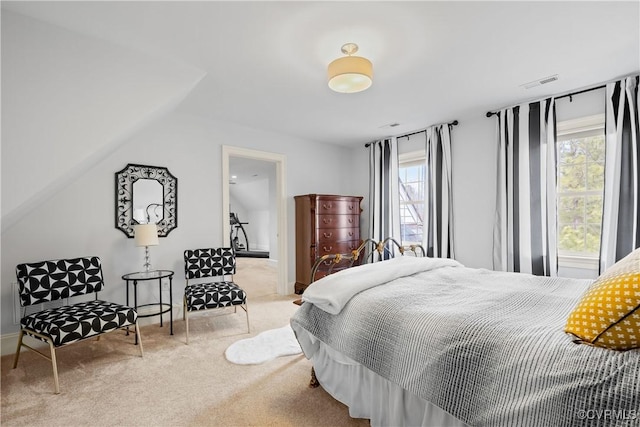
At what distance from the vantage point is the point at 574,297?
71.1 inches

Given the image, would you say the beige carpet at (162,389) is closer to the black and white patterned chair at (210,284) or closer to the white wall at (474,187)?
the black and white patterned chair at (210,284)

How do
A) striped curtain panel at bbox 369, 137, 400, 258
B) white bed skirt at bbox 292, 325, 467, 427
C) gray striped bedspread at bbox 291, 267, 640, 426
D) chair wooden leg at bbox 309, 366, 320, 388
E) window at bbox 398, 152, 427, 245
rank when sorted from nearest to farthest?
gray striped bedspread at bbox 291, 267, 640, 426, white bed skirt at bbox 292, 325, 467, 427, chair wooden leg at bbox 309, 366, 320, 388, window at bbox 398, 152, 427, 245, striped curtain panel at bbox 369, 137, 400, 258

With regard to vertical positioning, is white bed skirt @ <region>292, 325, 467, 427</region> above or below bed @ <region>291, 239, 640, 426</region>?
below

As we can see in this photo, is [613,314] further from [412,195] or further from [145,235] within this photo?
[412,195]

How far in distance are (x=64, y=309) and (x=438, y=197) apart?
4326 mm

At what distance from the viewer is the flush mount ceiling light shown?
2.27 metres

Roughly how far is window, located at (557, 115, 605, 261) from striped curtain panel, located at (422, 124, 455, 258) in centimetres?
121

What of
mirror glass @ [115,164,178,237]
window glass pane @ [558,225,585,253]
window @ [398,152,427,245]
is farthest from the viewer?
window @ [398,152,427,245]

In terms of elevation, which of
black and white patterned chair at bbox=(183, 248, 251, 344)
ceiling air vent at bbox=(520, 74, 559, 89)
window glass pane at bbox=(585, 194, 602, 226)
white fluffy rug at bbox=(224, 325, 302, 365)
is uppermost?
ceiling air vent at bbox=(520, 74, 559, 89)

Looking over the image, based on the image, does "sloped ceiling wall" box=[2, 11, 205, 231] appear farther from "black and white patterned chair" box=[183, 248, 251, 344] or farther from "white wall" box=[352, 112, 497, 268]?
"white wall" box=[352, 112, 497, 268]

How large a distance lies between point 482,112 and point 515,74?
1.08 m

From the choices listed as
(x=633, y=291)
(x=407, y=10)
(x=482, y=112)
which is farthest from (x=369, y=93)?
(x=633, y=291)

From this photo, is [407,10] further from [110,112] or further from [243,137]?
[243,137]

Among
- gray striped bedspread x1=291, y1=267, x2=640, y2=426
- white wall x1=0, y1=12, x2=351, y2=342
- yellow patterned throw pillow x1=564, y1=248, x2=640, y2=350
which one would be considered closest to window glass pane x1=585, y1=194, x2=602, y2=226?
gray striped bedspread x1=291, y1=267, x2=640, y2=426
